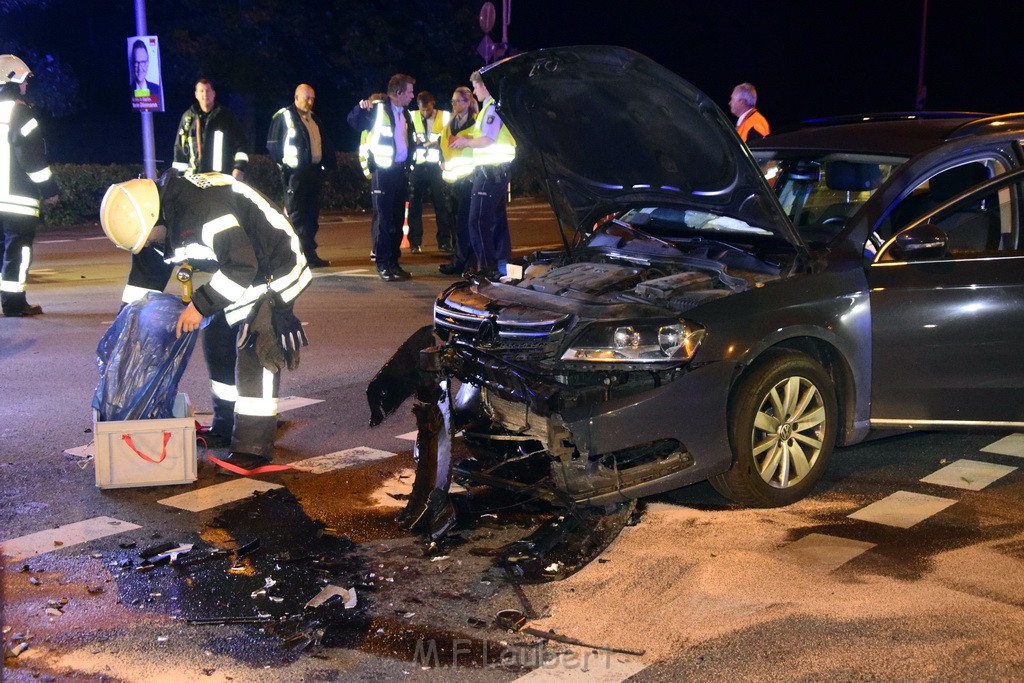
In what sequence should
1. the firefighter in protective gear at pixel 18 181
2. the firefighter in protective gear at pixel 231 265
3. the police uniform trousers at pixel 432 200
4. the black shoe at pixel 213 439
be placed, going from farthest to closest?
the police uniform trousers at pixel 432 200 < the firefighter in protective gear at pixel 18 181 < the black shoe at pixel 213 439 < the firefighter in protective gear at pixel 231 265

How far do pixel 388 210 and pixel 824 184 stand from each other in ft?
26.4

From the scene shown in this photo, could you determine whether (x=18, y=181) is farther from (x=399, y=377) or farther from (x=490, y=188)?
(x=399, y=377)

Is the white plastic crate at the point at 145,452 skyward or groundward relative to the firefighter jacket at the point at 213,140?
groundward

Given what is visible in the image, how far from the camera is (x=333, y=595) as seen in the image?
4527mm

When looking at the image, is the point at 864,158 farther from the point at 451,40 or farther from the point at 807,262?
the point at 451,40

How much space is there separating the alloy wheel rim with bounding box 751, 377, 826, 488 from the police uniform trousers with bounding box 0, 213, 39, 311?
7.79 metres

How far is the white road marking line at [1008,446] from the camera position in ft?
21.2

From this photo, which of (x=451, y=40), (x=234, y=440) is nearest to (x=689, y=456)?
(x=234, y=440)

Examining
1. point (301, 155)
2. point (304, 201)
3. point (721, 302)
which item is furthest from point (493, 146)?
point (721, 302)

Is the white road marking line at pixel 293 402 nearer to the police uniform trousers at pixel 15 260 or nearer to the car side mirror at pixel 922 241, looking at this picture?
the car side mirror at pixel 922 241

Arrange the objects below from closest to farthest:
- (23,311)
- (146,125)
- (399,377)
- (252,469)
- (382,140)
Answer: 1. (399,377)
2. (252,469)
3. (23,311)
4. (382,140)
5. (146,125)

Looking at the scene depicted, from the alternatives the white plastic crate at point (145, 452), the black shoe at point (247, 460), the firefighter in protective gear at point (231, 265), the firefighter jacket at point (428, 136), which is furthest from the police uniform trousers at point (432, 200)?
the white plastic crate at point (145, 452)

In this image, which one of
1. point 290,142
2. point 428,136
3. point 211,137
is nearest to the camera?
point 211,137

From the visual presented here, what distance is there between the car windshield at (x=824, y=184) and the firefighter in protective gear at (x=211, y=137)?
8.09 metres
